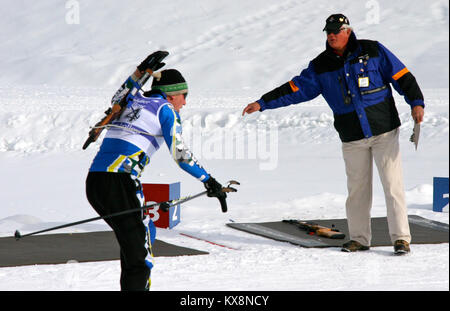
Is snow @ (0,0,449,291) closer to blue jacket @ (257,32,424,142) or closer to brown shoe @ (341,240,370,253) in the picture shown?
brown shoe @ (341,240,370,253)

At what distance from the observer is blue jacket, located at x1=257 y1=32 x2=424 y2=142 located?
5242 millimetres

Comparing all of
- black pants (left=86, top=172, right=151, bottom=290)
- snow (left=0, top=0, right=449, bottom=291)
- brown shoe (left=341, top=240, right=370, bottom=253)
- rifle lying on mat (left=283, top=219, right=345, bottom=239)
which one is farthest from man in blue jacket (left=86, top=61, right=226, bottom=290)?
rifle lying on mat (left=283, top=219, right=345, bottom=239)

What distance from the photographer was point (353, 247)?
548 centimetres

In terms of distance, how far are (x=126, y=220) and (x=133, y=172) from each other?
0.81 feet

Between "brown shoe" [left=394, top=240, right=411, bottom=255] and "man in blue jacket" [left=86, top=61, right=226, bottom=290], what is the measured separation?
225 cm

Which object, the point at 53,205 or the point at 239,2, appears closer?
the point at 53,205

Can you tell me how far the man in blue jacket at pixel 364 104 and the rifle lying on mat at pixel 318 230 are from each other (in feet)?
1.50

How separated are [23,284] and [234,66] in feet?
92.5

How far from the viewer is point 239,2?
164 feet

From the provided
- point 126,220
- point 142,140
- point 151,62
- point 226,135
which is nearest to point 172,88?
point 151,62

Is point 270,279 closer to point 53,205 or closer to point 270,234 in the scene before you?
point 270,234

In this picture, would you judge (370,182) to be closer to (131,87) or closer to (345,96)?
(345,96)

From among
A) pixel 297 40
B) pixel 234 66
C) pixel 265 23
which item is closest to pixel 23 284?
pixel 234 66

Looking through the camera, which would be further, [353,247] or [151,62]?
[353,247]
